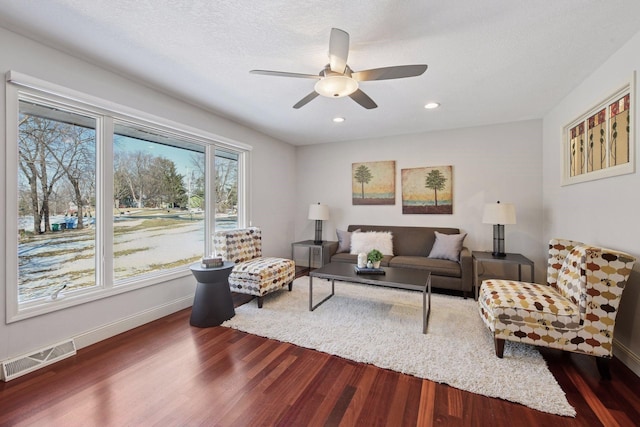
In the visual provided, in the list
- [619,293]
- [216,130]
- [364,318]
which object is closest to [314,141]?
[216,130]

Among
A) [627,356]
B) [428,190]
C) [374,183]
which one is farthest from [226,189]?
[627,356]

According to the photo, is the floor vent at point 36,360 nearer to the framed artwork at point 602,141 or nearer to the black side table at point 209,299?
the black side table at point 209,299

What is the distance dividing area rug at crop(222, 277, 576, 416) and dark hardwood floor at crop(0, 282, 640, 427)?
10cm

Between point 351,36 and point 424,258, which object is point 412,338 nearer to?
point 424,258

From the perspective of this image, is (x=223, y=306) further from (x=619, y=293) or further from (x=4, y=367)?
(x=619, y=293)

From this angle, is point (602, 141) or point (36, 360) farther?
point (602, 141)

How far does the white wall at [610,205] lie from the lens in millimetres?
1988

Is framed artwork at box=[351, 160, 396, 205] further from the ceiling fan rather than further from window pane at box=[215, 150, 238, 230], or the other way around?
the ceiling fan

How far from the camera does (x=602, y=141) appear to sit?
2.43m

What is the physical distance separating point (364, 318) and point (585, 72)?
315cm

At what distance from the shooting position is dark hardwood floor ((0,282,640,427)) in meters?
1.54

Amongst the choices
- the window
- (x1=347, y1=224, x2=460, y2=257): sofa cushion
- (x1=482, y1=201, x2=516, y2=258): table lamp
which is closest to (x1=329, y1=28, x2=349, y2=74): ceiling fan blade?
the window

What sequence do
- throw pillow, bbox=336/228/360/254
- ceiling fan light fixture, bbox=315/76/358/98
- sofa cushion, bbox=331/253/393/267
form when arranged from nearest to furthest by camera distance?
ceiling fan light fixture, bbox=315/76/358/98 → sofa cushion, bbox=331/253/393/267 → throw pillow, bbox=336/228/360/254

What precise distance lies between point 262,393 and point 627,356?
8.89 ft
